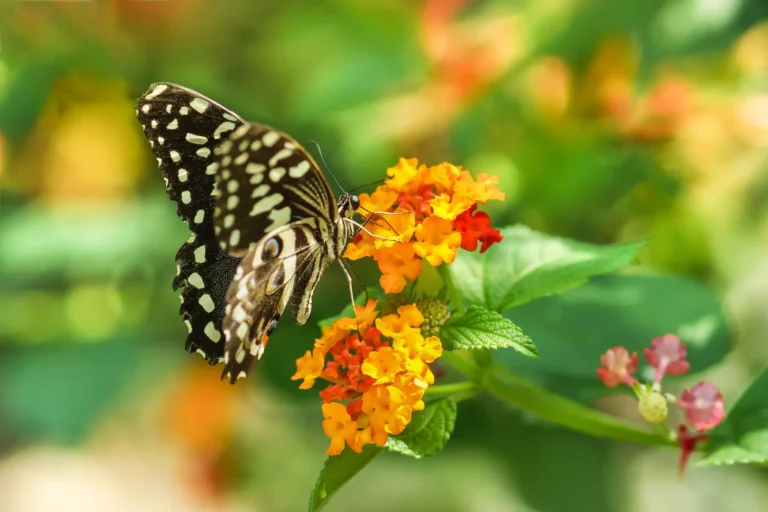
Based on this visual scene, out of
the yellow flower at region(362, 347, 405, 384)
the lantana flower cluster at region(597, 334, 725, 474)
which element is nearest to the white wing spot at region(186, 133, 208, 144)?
the yellow flower at region(362, 347, 405, 384)

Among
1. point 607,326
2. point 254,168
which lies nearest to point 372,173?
point 607,326

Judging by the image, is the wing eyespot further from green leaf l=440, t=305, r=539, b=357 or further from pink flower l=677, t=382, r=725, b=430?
pink flower l=677, t=382, r=725, b=430

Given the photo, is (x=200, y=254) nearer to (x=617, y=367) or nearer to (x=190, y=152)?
(x=190, y=152)

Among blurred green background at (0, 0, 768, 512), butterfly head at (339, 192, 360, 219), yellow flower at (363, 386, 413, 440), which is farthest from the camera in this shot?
blurred green background at (0, 0, 768, 512)

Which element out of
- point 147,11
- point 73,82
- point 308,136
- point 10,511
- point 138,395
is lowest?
point 10,511

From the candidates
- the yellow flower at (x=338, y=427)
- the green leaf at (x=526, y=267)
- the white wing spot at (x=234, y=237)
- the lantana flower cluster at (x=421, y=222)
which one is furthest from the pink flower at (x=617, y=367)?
the white wing spot at (x=234, y=237)

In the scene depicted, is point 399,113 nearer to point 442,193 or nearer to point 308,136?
point 308,136

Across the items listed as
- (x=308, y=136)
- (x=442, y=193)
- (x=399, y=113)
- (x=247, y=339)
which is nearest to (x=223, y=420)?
(x=308, y=136)

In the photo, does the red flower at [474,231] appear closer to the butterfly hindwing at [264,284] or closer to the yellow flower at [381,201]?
the yellow flower at [381,201]
